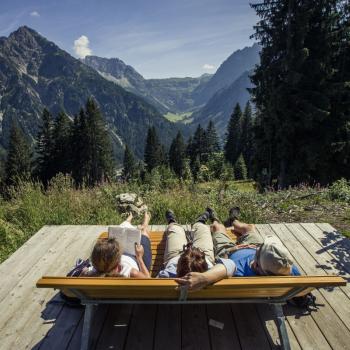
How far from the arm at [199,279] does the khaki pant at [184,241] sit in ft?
3.44

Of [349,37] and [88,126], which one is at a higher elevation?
[349,37]

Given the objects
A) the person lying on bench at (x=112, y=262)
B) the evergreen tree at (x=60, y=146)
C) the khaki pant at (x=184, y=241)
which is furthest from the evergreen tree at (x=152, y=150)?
the person lying on bench at (x=112, y=262)

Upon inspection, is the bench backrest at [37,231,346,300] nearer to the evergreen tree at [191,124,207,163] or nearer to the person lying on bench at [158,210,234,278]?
the person lying on bench at [158,210,234,278]

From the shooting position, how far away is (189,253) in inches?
104

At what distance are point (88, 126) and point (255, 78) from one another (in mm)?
27826

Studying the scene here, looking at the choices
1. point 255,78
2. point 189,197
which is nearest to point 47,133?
point 255,78

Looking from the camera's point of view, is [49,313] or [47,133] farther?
[47,133]

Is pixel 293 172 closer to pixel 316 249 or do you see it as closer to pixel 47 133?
pixel 316 249

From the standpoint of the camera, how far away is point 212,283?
7.66 feet

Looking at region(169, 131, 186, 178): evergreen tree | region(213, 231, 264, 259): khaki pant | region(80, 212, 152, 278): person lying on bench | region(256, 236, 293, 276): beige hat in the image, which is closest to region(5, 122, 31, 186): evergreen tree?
region(169, 131, 186, 178): evergreen tree

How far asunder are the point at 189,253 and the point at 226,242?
135 centimetres

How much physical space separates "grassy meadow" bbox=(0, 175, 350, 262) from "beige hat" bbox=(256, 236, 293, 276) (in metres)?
3.31

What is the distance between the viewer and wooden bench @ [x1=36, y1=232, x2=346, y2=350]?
2.18m

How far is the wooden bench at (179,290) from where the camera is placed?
218cm
